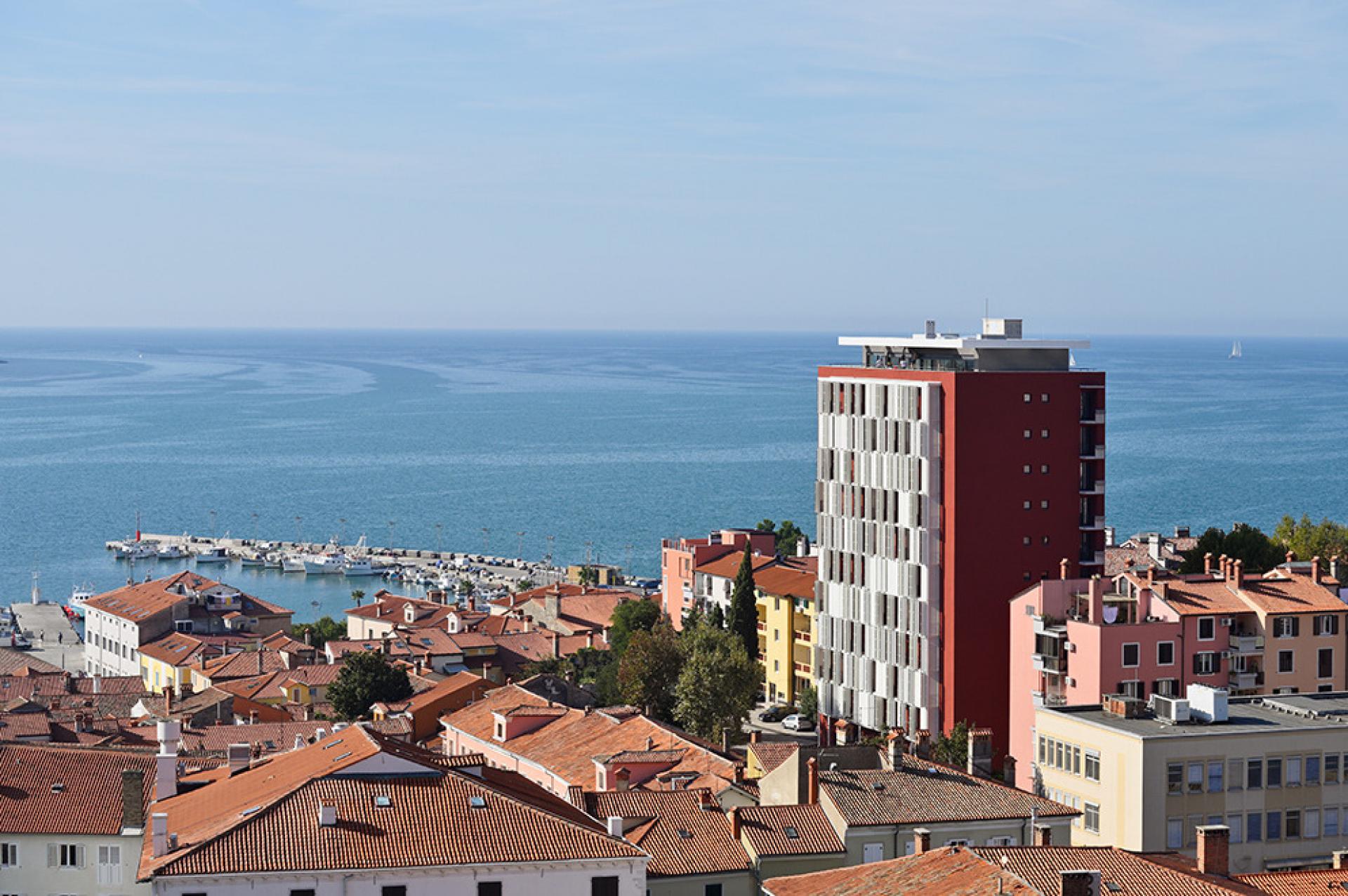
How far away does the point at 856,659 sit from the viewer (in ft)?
163

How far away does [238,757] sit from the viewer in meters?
26.4

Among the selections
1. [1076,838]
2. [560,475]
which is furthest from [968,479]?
[560,475]

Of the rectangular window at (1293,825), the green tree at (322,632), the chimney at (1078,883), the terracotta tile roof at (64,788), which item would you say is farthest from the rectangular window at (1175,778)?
the green tree at (322,632)

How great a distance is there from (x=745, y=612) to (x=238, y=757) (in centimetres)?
3048

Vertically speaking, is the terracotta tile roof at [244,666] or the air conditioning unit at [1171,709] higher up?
the air conditioning unit at [1171,709]

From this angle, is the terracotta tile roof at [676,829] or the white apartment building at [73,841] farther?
the white apartment building at [73,841]

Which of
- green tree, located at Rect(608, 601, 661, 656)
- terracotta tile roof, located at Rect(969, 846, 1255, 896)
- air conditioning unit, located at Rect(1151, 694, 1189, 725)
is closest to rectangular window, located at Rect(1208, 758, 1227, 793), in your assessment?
air conditioning unit, located at Rect(1151, 694, 1189, 725)

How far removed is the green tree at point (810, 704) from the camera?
5112 centimetres

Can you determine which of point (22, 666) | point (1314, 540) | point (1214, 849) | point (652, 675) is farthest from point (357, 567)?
point (1214, 849)

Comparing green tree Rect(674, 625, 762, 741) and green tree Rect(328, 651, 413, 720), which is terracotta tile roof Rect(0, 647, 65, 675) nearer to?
green tree Rect(328, 651, 413, 720)

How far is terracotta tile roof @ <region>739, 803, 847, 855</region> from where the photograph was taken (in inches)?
979

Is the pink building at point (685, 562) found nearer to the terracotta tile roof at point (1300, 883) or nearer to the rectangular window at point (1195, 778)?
the rectangular window at point (1195, 778)

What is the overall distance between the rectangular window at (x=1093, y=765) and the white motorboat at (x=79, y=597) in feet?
191

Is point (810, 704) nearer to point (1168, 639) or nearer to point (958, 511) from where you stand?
point (958, 511)
